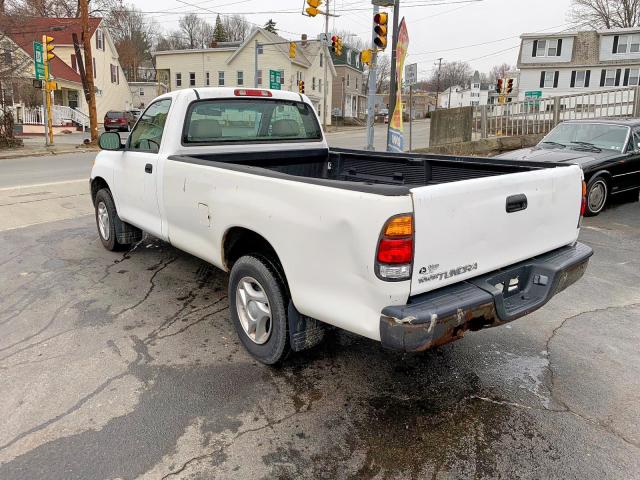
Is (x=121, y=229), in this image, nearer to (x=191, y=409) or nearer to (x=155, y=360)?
(x=155, y=360)

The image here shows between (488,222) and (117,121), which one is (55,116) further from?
(488,222)

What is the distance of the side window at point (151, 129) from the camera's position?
16.1 feet

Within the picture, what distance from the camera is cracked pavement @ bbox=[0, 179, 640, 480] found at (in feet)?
8.86

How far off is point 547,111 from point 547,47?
3827cm

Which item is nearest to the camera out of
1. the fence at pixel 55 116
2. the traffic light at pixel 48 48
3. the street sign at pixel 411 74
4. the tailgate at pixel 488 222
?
the tailgate at pixel 488 222

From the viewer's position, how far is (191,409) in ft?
10.3

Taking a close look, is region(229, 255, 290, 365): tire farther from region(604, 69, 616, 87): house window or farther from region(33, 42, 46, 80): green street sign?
region(604, 69, 616, 87): house window

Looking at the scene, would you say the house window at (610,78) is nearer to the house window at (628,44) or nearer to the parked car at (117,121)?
the house window at (628,44)

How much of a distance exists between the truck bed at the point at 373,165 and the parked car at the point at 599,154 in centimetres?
393

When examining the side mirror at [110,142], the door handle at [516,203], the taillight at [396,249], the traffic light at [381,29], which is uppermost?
the traffic light at [381,29]

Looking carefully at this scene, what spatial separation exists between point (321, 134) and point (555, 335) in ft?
10.0

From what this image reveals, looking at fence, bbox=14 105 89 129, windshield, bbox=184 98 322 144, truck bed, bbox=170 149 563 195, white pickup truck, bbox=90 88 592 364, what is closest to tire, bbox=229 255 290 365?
white pickup truck, bbox=90 88 592 364

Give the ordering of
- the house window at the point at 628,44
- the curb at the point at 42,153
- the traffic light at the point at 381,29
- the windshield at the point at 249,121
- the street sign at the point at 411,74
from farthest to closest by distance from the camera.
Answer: the house window at the point at 628,44, the curb at the point at 42,153, the street sign at the point at 411,74, the traffic light at the point at 381,29, the windshield at the point at 249,121

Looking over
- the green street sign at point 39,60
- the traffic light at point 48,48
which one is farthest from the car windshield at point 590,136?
the traffic light at point 48,48
